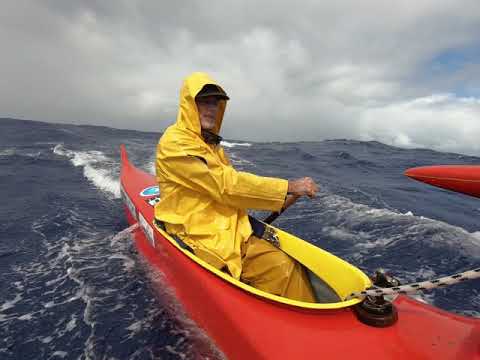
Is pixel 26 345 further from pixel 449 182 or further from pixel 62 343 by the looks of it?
pixel 449 182

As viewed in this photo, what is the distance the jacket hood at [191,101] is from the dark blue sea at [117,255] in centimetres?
212

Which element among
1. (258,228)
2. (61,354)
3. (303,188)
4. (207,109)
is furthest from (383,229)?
(61,354)

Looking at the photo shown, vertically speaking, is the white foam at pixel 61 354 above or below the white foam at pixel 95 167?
below

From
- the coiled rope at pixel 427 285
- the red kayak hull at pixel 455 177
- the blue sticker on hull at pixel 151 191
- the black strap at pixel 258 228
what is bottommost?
the blue sticker on hull at pixel 151 191

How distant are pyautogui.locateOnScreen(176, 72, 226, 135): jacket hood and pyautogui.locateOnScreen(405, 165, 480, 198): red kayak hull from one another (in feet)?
7.02

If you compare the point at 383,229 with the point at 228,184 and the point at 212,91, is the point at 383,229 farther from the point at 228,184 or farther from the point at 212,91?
the point at 212,91

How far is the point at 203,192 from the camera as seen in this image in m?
3.01

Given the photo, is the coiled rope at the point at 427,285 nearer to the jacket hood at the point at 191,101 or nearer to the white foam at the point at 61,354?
the jacket hood at the point at 191,101

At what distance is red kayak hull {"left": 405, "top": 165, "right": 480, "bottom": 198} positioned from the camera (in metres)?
1.46

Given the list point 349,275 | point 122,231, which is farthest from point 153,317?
point 122,231

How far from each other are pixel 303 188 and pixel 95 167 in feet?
35.2

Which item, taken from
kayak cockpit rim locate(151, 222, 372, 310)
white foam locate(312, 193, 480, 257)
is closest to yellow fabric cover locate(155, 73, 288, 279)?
kayak cockpit rim locate(151, 222, 372, 310)

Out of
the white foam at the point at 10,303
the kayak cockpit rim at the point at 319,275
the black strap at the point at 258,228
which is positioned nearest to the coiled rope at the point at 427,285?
the kayak cockpit rim at the point at 319,275

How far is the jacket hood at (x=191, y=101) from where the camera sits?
10.3 feet
